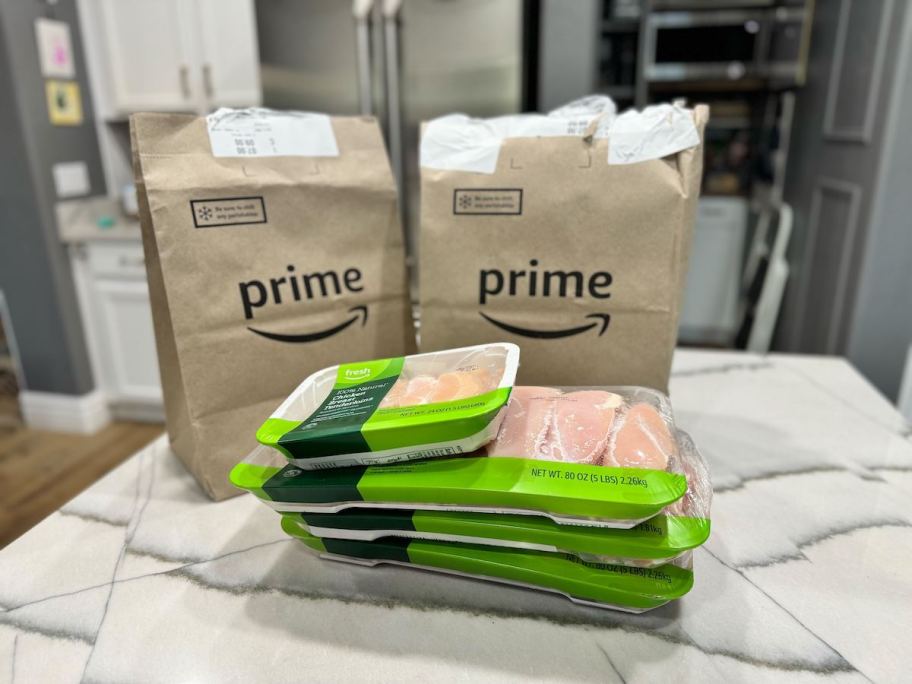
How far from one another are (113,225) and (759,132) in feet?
10.4

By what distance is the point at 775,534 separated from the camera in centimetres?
56

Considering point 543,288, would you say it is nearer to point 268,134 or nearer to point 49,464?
point 268,134

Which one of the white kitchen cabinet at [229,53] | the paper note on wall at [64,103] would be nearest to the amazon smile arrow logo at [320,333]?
the white kitchen cabinet at [229,53]

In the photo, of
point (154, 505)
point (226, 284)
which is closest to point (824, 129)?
point (226, 284)

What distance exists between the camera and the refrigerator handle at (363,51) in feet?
5.60

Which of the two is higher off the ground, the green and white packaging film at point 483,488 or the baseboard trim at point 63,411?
the green and white packaging film at point 483,488

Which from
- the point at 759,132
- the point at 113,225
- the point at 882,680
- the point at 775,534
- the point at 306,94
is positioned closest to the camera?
the point at 882,680

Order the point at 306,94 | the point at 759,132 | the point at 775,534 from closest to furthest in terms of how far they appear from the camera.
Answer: the point at 775,534
the point at 306,94
the point at 759,132

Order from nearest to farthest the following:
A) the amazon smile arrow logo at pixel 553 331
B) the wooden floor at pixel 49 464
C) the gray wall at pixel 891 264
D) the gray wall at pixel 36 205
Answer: the amazon smile arrow logo at pixel 553 331, the gray wall at pixel 891 264, the wooden floor at pixel 49 464, the gray wall at pixel 36 205

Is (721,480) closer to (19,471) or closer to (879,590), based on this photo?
(879,590)

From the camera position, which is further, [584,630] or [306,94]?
[306,94]

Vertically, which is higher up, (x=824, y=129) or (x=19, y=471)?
(x=824, y=129)

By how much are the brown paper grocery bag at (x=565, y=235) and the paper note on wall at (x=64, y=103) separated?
2.18 meters

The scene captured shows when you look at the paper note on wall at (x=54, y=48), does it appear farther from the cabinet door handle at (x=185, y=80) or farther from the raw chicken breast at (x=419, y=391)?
the raw chicken breast at (x=419, y=391)
